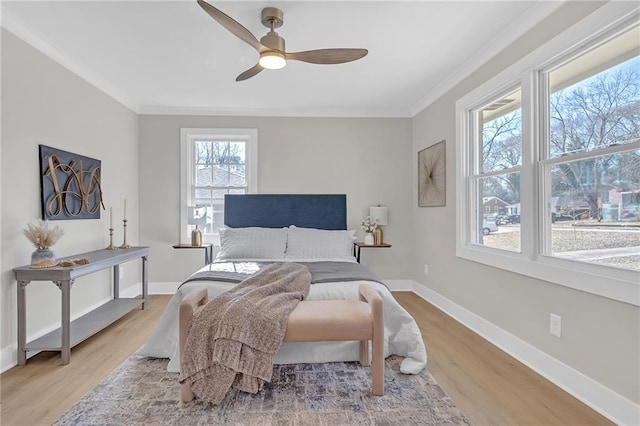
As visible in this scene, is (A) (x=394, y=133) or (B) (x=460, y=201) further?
(A) (x=394, y=133)

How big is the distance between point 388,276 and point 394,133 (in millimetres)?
2080

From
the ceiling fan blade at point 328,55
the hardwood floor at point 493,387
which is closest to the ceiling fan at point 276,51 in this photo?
the ceiling fan blade at point 328,55

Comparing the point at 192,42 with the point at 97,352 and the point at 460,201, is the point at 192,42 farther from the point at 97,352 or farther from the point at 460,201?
the point at 460,201

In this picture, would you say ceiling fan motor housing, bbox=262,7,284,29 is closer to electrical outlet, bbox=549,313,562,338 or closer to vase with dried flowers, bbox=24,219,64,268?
vase with dried flowers, bbox=24,219,64,268

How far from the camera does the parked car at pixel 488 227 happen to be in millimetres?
3246

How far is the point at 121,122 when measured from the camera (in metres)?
4.32

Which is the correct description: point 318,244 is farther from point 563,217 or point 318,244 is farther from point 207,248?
point 563,217

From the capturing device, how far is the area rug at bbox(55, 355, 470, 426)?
6.34 ft

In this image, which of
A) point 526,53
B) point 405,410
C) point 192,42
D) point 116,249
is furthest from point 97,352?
point 526,53

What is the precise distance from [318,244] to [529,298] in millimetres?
2146

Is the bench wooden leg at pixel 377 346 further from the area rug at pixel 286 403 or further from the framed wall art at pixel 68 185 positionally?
the framed wall art at pixel 68 185

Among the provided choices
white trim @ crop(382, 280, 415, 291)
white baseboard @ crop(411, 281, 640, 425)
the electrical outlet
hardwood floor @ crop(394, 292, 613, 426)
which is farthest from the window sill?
white trim @ crop(382, 280, 415, 291)

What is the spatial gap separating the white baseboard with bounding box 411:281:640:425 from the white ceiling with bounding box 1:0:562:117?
8.00 feet

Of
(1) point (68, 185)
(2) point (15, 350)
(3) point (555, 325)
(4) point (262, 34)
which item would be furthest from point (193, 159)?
(3) point (555, 325)
